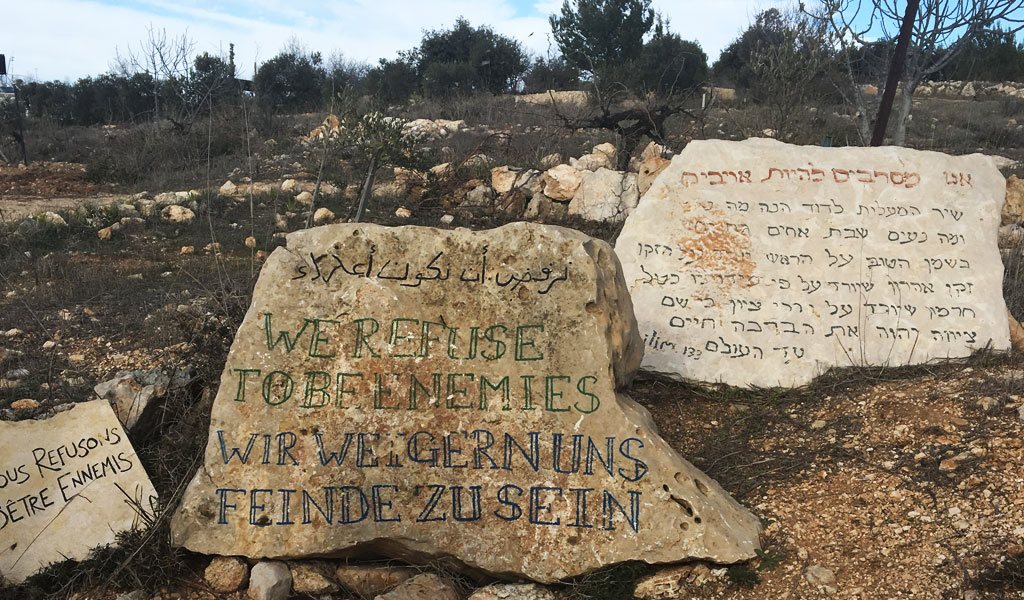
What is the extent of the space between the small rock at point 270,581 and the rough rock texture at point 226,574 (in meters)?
0.04

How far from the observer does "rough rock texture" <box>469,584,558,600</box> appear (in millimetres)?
2646

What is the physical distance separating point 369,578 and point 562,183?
19.0 feet

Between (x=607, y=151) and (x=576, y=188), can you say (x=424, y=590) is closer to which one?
(x=576, y=188)

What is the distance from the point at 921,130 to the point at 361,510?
537 inches

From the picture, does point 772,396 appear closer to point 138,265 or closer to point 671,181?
point 671,181

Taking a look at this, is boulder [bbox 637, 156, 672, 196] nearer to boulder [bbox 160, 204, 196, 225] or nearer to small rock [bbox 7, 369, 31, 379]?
boulder [bbox 160, 204, 196, 225]

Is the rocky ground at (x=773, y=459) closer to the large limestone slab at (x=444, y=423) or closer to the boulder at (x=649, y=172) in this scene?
the large limestone slab at (x=444, y=423)

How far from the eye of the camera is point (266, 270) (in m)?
2.99

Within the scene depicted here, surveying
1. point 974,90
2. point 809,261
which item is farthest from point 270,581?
point 974,90

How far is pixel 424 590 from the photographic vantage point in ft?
8.66

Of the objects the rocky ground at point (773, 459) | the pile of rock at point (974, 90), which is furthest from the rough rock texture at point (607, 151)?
the pile of rock at point (974, 90)

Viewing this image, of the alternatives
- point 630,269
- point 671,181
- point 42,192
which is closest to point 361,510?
point 630,269

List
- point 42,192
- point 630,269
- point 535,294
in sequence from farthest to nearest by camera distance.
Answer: point 42,192 < point 630,269 < point 535,294

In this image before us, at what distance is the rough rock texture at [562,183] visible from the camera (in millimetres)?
8031
